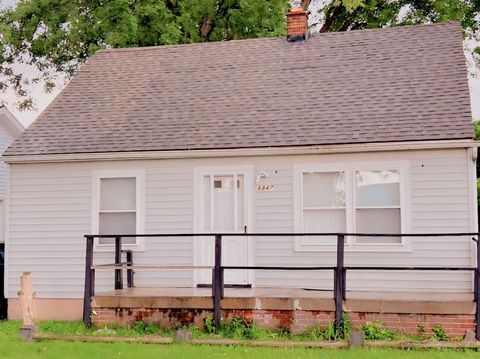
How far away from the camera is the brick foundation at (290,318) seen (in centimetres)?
1166

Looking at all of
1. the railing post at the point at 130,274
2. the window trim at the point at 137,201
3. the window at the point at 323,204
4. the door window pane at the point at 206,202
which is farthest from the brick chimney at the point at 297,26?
the railing post at the point at 130,274

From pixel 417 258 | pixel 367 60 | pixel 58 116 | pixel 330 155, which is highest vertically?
pixel 367 60

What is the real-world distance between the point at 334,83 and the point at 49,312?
7.43 meters

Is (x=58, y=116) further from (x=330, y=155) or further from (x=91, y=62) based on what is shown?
(x=330, y=155)

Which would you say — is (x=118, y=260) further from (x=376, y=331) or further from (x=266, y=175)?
(x=376, y=331)

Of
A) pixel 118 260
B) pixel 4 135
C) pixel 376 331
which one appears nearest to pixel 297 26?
pixel 118 260

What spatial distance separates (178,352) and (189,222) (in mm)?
4618

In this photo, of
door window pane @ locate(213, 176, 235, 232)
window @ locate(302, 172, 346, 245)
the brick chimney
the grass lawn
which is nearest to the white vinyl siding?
window @ locate(302, 172, 346, 245)

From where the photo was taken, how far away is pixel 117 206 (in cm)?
1556

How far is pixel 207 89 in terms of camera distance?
17.1 metres

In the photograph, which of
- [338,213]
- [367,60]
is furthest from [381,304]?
[367,60]

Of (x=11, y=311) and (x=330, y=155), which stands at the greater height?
(x=330, y=155)

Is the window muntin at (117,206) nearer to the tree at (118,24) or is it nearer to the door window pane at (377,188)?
the door window pane at (377,188)

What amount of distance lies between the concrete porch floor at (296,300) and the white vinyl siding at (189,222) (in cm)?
67
